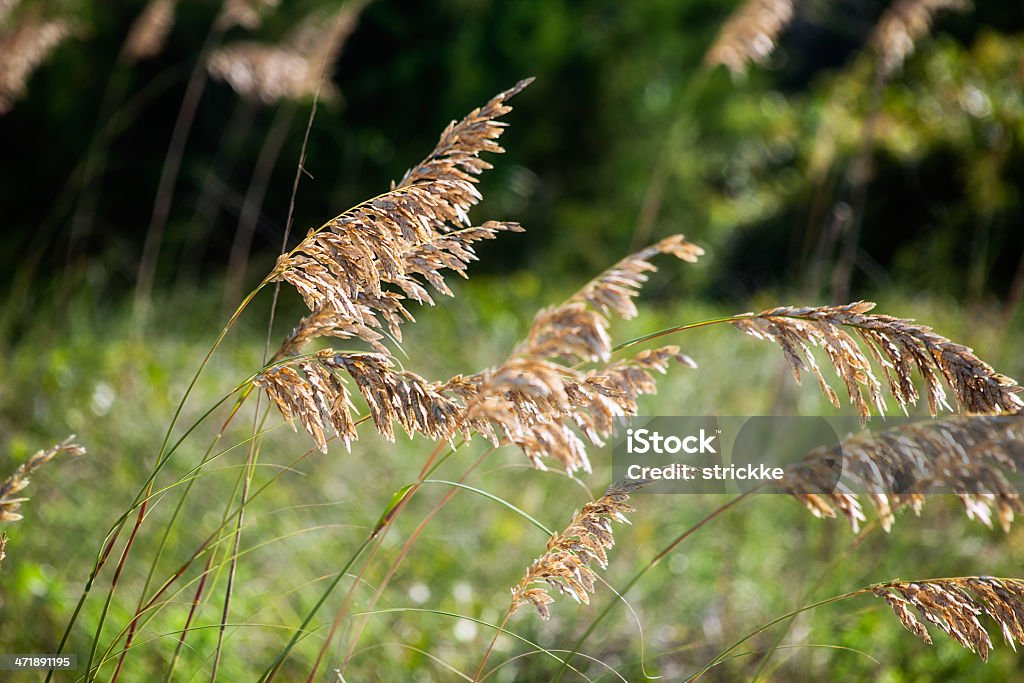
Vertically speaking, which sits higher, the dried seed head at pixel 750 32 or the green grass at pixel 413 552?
the dried seed head at pixel 750 32

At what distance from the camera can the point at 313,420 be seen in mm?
1194

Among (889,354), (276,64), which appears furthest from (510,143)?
(889,354)

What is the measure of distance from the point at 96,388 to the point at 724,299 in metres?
5.23

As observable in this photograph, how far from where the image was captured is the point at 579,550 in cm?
122

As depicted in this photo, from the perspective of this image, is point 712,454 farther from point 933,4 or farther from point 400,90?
point 400,90

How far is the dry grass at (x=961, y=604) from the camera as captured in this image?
1154 mm

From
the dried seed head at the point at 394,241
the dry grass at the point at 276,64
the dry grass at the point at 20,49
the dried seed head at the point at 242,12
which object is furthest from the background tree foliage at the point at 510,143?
the dried seed head at the point at 394,241

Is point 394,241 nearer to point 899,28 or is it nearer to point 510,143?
point 899,28

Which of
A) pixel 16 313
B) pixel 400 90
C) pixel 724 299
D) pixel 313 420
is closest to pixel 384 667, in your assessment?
pixel 313 420

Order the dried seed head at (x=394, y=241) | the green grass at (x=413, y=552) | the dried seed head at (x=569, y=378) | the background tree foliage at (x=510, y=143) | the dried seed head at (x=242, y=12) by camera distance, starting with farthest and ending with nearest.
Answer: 1. the background tree foliage at (x=510, y=143)
2. the dried seed head at (x=242, y=12)
3. the green grass at (x=413, y=552)
4. the dried seed head at (x=394, y=241)
5. the dried seed head at (x=569, y=378)

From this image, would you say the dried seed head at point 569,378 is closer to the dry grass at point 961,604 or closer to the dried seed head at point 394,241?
the dried seed head at point 394,241

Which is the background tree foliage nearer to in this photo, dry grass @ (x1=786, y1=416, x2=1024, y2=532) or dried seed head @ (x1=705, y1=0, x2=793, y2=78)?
dried seed head @ (x1=705, y1=0, x2=793, y2=78)

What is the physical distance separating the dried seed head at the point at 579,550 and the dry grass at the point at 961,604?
0.36 metres

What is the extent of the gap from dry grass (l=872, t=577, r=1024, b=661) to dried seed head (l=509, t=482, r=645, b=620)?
0.36m
